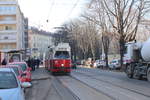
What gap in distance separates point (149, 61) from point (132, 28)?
25605 millimetres

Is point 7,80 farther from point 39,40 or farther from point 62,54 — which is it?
point 39,40

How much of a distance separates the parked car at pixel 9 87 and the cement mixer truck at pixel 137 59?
18.5 metres

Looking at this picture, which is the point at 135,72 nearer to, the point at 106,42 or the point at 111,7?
the point at 111,7

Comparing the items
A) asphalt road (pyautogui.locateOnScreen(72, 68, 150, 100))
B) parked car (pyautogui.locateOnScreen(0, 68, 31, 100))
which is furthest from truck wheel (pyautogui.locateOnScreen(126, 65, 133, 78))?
parked car (pyautogui.locateOnScreen(0, 68, 31, 100))

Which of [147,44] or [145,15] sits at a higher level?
[145,15]

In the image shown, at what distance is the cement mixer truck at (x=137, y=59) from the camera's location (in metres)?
28.1

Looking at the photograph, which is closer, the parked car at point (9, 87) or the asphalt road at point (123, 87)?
the parked car at point (9, 87)

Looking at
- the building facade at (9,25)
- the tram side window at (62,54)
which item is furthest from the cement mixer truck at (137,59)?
the building facade at (9,25)

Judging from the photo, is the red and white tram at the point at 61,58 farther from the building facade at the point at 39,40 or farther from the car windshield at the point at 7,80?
the building facade at the point at 39,40

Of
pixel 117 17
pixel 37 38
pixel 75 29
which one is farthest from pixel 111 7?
pixel 37 38

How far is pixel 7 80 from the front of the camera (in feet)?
33.3

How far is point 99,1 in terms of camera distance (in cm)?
5169

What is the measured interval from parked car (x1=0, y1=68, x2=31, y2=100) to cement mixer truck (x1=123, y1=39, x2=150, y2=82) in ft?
60.6

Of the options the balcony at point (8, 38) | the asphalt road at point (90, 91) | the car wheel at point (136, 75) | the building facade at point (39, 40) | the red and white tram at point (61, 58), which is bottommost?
the asphalt road at point (90, 91)
